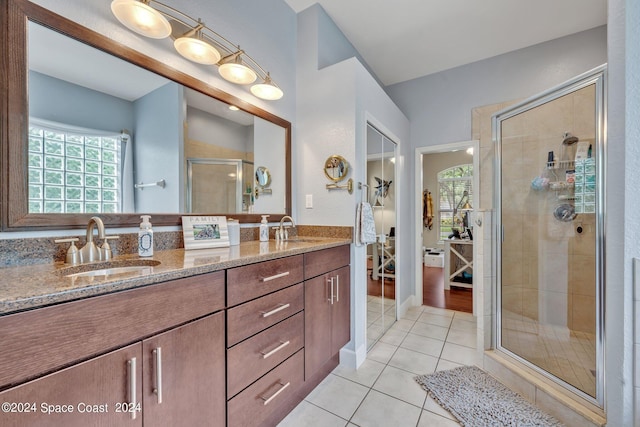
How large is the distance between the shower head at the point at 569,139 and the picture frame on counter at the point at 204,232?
9.02 ft

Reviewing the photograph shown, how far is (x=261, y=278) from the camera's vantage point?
121 cm

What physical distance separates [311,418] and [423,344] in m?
1.28

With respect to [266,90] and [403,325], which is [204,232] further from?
[403,325]

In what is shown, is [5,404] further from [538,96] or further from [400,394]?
[538,96]

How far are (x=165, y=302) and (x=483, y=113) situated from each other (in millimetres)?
3448

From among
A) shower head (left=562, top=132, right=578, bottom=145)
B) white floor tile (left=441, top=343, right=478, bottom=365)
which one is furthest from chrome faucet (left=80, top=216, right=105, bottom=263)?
shower head (left=562, top=132, right=578, bottom=145)

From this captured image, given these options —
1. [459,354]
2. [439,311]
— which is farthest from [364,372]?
[439,311]

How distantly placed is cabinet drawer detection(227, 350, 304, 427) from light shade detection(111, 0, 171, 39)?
174 centimetres

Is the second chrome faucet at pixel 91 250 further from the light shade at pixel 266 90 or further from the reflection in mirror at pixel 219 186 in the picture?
the light shade at pixel 266 90

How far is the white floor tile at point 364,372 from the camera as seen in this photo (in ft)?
5.84

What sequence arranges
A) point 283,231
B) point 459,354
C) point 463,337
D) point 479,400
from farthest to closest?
point 463,337
point 459,354
point 283,231
point 479,400

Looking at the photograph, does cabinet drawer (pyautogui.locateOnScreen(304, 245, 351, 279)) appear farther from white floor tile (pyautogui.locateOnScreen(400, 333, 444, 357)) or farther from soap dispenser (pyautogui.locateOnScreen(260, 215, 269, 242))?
white floor tile (pyautogui.locateOnScreen(400, 333, 444, 357))

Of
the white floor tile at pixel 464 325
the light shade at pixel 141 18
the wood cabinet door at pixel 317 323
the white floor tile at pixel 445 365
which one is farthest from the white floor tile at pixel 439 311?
the light shade at pixel 141 18

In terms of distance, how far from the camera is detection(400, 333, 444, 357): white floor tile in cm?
215
